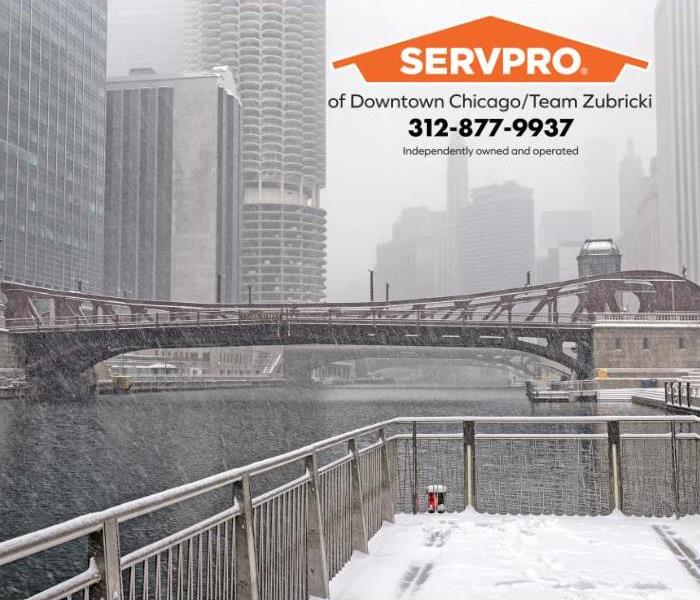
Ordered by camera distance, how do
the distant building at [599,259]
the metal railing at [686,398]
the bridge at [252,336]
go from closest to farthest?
1. the metal railing at [686,398]
2. the bridge at [252,336]
3. the distant building at [599,259]

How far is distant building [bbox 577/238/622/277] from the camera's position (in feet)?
532

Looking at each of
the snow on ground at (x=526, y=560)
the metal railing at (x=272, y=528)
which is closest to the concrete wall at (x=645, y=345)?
the metal railing at (x=272, y=528)

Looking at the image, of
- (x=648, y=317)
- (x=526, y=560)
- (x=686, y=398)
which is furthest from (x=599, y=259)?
(x=526, y=560)

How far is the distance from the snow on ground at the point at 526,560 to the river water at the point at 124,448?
6.82m

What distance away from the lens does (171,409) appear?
64.4 meters

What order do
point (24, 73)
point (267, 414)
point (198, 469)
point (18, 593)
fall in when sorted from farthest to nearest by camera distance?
point (24, 73)
point (267, 414)
point (198, 469)
point (18, 593)

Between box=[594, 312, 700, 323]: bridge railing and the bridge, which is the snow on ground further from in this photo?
box=[594, 312, 700, 323]: bridge railing

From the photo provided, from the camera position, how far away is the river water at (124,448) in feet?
63.5

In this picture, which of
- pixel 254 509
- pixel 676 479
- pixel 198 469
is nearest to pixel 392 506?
pixel 676 479

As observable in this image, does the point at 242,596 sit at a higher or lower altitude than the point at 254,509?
lower

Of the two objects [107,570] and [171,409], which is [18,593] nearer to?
[107,570]

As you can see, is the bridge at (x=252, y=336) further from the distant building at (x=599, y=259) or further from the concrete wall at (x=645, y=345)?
the distant building at (x=599, y=259)

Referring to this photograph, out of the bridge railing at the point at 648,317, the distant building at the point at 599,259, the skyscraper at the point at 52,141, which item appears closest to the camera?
the bridge railing at the point at 648,317

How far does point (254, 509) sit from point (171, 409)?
59.5 meters
